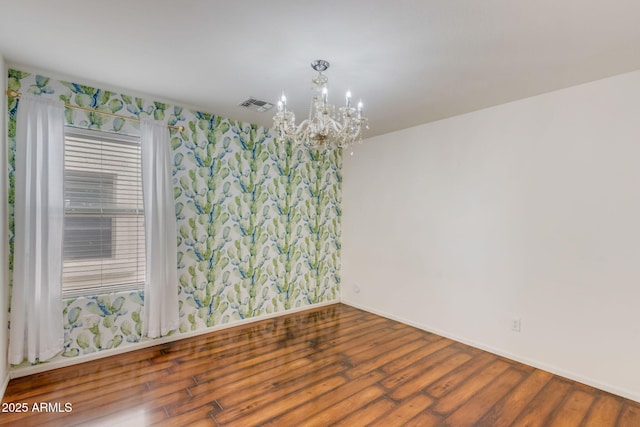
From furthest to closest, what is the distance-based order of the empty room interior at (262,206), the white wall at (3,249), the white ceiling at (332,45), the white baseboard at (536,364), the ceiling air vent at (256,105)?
the ceiling air vent at (256,105) < the white baseboard at (536,364) < the white wall at (3,249) < the empty room interior at (262,206) < the white ceiling at (332,45)

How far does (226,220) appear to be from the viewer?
12.0 feet

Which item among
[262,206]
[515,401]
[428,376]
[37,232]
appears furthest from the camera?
[262,206]

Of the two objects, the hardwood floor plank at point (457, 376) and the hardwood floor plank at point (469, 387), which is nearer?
the hardwood floor plank at point (469, 387)

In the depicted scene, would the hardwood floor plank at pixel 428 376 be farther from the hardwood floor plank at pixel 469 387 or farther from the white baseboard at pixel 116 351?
the white baseboard at pixel 116 351

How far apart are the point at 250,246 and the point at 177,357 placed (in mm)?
1409

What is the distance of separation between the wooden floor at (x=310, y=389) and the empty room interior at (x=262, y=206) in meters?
0.02

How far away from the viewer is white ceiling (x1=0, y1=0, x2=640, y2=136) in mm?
1717

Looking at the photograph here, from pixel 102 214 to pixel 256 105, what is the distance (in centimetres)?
177

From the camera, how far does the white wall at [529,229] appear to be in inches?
95.7

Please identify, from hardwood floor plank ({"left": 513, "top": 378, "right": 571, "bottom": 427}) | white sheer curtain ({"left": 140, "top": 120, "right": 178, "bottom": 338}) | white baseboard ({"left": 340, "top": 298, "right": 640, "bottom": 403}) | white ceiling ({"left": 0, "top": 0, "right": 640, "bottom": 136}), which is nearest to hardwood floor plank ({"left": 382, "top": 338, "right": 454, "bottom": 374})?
white baseboard ({"left": 340, "top": 298, "right": 640, "bottom": 403})

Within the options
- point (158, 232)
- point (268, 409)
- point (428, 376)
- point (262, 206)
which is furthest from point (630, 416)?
point (158, 232)

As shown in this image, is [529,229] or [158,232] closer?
[529,229]

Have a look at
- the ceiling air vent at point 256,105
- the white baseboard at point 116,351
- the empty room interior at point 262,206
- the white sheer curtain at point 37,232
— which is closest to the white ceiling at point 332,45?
the empty room interior at point 262,206

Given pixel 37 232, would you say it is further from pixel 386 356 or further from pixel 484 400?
pixel 484 400
